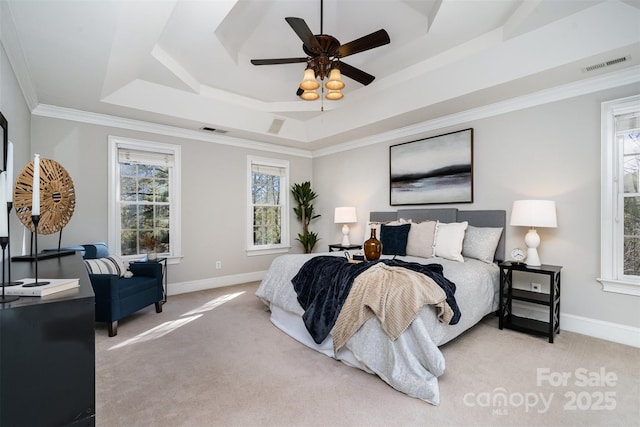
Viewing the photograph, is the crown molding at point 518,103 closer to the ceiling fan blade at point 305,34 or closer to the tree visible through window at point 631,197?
the tree visible through window at point 631,197

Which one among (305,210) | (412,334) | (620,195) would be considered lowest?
(412,334)

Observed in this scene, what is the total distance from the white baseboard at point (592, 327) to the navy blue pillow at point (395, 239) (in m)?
1.43

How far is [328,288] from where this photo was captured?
2744mm

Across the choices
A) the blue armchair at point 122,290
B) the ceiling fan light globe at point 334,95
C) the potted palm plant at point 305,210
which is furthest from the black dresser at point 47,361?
the potted palm plant at point 305,210

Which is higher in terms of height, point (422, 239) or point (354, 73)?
point (354, 73)

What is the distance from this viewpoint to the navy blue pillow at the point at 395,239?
3969mm

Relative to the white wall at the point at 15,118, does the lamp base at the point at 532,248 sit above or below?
below

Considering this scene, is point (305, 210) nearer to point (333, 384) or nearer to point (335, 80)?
point (335, 80)

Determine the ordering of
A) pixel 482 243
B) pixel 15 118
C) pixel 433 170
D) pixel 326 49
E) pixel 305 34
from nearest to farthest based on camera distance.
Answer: pixel 305 34 → pixel 326 49 → pixel 15 118 → pixel 482 243 → pixel 433 170

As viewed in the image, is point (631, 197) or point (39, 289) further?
point (631, 197)

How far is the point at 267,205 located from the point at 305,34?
12.1 ft

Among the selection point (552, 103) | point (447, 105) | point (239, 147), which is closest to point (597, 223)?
point (552, 103)

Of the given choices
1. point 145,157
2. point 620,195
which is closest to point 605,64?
point 620,195

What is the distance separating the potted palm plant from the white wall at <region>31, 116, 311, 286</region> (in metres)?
0.18
